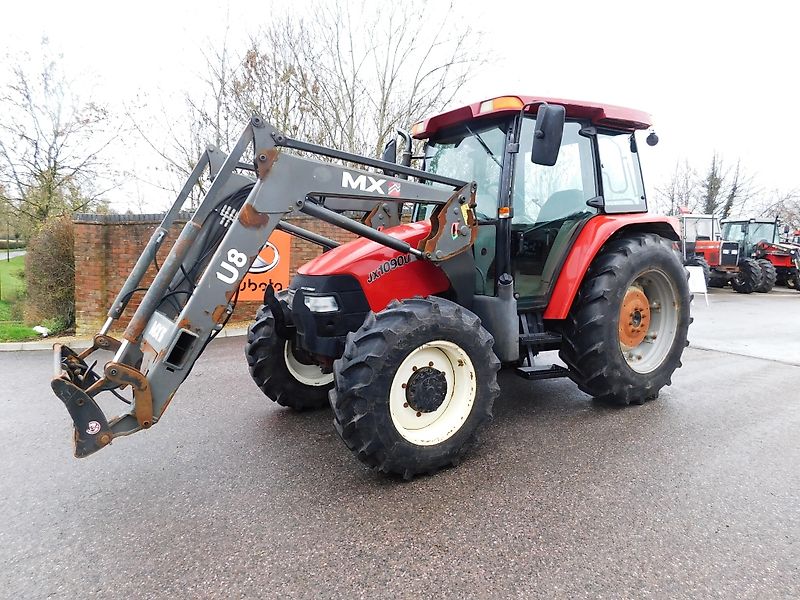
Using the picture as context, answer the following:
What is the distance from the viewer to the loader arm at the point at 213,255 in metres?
2.41

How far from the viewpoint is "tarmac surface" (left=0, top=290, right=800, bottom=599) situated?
200 centimetres

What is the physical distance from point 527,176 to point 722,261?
15.7 meters

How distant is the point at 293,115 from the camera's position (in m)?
11.3

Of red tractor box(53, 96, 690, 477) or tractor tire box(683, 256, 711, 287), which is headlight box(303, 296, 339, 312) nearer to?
red tractor box(53, 96, 690, 477)

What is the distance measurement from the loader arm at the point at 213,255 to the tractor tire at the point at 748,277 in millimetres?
16117

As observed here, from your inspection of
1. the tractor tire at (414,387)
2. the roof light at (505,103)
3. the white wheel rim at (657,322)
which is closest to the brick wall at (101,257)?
the roof light at (505,103)

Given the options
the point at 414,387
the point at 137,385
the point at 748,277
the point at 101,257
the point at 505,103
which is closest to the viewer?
the point at 137,385

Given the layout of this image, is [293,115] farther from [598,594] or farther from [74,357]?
[598,594]

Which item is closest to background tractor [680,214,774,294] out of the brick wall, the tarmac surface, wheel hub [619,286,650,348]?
wheel hub [619,286,650,348]

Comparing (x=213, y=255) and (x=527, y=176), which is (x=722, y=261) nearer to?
(x=527, y=176)

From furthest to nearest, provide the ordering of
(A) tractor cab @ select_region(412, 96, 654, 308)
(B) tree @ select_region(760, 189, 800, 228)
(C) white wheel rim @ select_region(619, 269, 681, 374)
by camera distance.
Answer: (B) tree @ select_region(760, 189, 800, 228)
(C) white wheel rim @ select_region(619, 269, 681, 374)
(A) tractor cab @ select_region(412, 96, 654, 308)

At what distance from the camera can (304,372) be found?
3889 mm

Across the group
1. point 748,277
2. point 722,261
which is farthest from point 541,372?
point 722,261

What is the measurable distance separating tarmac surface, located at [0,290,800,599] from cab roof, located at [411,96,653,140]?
221 centimetres
